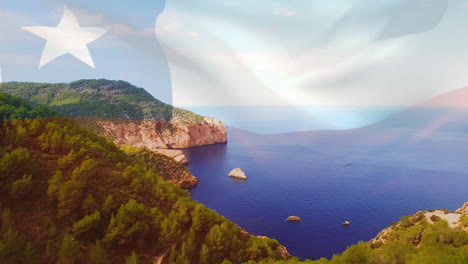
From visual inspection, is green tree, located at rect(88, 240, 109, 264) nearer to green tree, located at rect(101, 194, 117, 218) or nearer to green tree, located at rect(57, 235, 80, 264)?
green tree, located at rect(57, 235, 80, 264)

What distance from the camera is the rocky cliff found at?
58.9 metres

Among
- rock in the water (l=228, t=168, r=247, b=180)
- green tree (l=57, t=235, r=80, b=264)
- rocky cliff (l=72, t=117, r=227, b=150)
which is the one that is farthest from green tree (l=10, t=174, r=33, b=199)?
rocky cliff (l=72, t=117, r=227, b=150)

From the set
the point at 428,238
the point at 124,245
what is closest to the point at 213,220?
the point at 124,245

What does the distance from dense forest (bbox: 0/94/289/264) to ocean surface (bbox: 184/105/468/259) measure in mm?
16333

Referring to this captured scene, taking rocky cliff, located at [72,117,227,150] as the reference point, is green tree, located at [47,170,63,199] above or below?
below

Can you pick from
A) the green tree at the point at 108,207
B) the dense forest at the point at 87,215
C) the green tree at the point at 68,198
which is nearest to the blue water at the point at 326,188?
the dense forest at the point at 87,215

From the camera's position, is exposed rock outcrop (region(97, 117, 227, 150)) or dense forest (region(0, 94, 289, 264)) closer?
dense forest (region(0, 94, 289, 264))

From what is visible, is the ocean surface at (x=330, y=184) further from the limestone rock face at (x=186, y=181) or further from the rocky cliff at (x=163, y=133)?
the rocky cliff at (x=163, y=133)

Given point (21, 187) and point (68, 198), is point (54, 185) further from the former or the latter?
point (21, 187)

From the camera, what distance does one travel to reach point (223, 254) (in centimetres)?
934

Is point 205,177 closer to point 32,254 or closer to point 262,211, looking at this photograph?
point 262,211

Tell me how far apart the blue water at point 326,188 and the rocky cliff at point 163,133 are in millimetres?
5847

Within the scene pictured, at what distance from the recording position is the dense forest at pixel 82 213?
6922mm

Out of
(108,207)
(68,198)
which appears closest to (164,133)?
(108,207)
